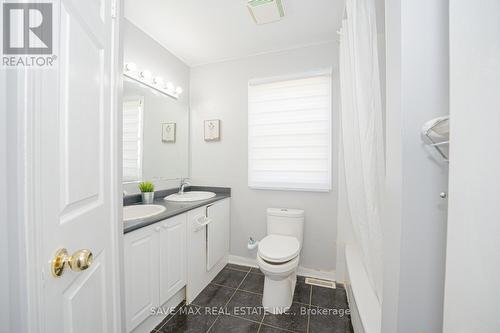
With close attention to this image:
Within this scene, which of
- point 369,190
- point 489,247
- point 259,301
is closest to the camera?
point 489,247

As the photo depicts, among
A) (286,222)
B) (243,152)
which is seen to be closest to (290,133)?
(243,152)

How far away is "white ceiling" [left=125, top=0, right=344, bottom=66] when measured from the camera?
1.48m

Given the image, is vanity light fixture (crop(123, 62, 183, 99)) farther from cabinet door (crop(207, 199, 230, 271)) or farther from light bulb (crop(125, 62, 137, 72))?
cabinet door (crop(207, 199, 230, 271))

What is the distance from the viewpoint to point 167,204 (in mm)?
1681

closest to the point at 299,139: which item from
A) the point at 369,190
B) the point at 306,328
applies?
the point at 369,190

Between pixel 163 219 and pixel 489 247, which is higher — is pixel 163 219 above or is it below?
below

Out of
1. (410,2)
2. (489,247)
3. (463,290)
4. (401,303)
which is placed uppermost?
(410,2)

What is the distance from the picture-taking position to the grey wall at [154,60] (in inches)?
65.0

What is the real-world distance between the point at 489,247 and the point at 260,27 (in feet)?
6.79

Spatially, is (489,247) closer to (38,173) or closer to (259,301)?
(38,173)

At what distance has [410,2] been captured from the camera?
21.9 inches

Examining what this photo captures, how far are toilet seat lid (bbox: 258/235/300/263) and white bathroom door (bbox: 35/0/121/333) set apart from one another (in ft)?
3.25

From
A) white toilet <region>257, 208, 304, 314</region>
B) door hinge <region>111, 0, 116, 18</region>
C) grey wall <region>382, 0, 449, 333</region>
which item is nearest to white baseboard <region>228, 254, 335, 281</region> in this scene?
white toilet <region>257, 208, 304, 314</region>

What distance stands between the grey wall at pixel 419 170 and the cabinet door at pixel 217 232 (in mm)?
1532
